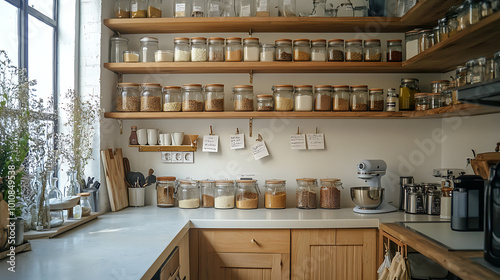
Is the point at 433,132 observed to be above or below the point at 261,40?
below

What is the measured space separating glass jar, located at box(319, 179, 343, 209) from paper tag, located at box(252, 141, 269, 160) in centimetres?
50

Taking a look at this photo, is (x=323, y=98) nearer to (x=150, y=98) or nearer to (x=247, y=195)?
(x=247, y=195)

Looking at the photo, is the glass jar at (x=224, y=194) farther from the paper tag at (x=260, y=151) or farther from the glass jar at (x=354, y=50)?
the glass jar at (x=354, y=50)

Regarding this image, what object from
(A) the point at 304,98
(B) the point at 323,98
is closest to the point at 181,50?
(A) the point at 304,98

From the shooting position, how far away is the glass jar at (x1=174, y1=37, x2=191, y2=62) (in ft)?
9.46

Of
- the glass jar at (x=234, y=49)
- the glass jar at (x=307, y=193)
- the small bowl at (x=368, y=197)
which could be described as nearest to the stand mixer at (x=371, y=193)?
the small bowl at (x=368, y=197)

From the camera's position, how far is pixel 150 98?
114 inches

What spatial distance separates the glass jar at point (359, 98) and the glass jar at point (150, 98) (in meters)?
1.39

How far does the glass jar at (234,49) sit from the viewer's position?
9.39ft

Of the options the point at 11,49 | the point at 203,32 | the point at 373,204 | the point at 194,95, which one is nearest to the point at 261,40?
the point at 203,32

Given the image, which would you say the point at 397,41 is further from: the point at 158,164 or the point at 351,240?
the point at 158,164

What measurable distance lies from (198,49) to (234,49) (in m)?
0.26

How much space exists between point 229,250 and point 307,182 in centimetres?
78

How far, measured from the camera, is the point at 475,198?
2.15 metres
